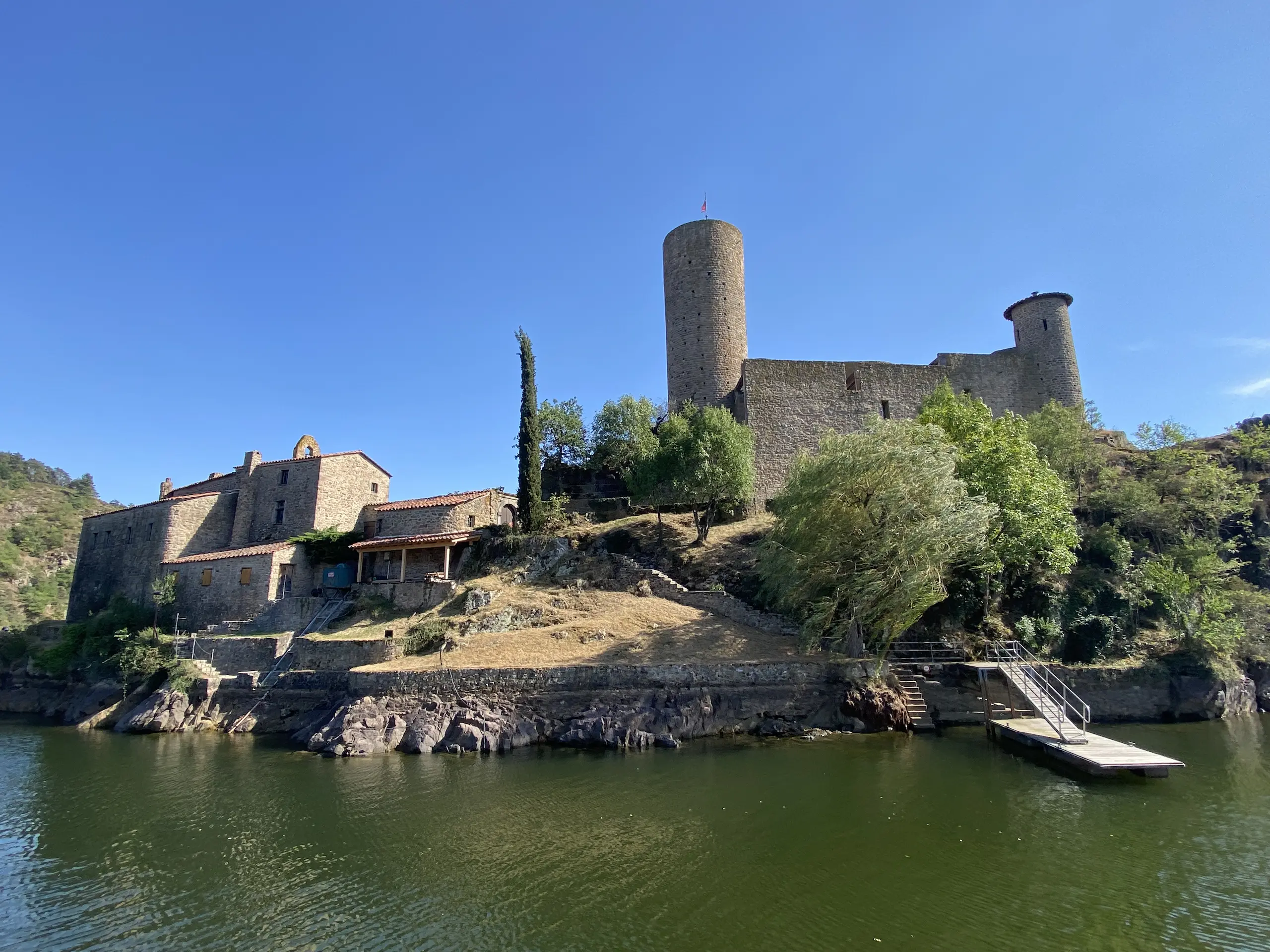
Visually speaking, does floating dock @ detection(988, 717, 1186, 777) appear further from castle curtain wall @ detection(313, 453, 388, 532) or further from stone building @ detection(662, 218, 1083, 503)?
castle curtain wall @ detection(313, 453, 388, 532)

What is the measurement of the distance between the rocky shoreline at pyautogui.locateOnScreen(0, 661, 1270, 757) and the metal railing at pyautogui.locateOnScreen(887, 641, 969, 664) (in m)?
0.98

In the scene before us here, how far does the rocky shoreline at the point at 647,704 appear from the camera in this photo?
21.8 meters

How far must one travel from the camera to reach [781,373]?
129 ft

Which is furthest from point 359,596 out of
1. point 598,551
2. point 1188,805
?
point 1188,805

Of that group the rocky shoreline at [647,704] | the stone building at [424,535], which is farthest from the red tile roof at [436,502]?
the rocky shoreline at [647,704]

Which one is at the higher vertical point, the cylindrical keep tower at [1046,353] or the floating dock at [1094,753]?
the cylindrical keep tower at [1046,353]

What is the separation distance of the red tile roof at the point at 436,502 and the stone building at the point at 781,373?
12712mm

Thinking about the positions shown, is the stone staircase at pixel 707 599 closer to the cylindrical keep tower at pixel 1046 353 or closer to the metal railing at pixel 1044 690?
the metal railing at pixel 1044 690

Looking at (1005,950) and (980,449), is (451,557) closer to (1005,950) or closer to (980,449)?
(980,449)

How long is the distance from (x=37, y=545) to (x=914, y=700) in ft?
266

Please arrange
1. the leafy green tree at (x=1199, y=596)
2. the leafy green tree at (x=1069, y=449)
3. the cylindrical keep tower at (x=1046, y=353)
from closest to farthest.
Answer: the leafy green tree at (x=1199, y=596) < the leafy green tree at (x=1069, y=449) < the cylindrical keep tower at (x=1046, y=353)

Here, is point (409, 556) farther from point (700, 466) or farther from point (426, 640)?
point (700, 466)

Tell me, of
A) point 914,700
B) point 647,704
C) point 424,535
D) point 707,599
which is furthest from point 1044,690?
point 424,535

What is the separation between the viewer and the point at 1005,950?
28.1 feet
